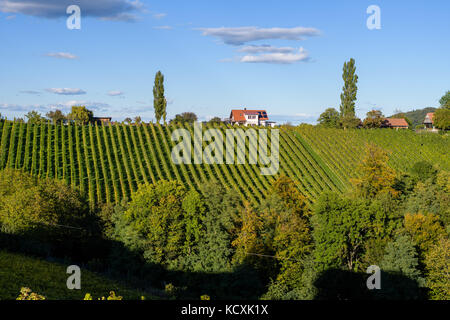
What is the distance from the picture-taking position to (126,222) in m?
52.9

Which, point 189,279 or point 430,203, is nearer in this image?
point 189,279

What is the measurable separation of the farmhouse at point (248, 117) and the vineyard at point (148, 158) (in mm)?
77377

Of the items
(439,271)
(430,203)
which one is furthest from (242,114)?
(439,271)

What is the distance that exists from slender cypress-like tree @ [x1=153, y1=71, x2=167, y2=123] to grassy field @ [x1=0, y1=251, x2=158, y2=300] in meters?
92.4

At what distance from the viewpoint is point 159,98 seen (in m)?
132

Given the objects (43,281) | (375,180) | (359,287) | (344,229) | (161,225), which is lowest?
(359,287)

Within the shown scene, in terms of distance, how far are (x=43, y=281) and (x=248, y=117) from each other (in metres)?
158

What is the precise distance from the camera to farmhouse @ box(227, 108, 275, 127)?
615ft

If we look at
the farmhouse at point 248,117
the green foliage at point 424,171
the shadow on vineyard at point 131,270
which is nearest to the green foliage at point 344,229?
the shadow on vineyard at point 131,270

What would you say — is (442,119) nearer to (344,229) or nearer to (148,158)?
(148,158)

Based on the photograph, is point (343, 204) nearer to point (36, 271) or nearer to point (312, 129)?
point (36, 271)

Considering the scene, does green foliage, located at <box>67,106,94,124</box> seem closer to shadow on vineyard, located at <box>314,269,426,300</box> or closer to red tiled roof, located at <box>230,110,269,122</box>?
red tiled roof, located at <box>230,110,269,122</box>

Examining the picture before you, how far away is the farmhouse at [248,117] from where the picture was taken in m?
187
